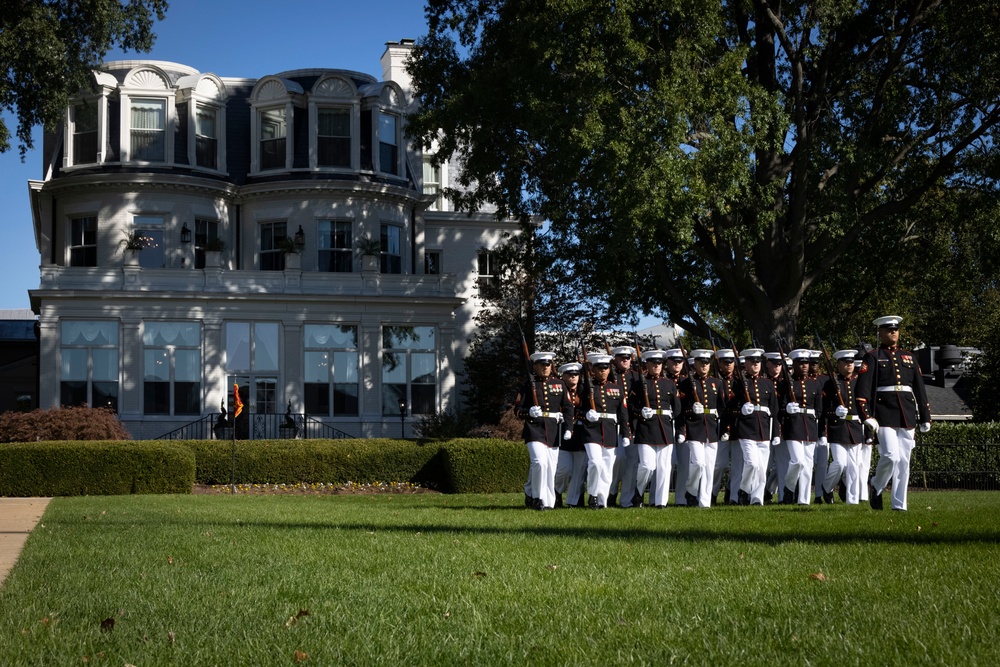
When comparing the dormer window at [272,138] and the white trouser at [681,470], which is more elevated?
the dormer window at [272,138]

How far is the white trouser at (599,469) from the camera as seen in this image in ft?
54.9

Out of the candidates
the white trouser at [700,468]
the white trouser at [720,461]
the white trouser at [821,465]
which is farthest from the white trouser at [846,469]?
the white trouser at [700,468]

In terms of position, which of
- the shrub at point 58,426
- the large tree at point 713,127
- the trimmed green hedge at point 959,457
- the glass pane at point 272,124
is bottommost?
the trimmed green hedge at point 959,457

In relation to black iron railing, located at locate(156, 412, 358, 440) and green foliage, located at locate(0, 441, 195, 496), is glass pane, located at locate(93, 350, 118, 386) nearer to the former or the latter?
black iron railing, located at locate(156, 412, 358, 440)

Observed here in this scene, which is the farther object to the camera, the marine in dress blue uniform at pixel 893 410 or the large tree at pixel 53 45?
the large tree at pixel 53 45

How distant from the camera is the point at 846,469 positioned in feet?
58.0

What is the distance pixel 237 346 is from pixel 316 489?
33.4 feet

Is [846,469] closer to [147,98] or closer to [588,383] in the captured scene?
[588,383]

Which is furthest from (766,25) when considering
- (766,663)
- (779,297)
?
(766,663)

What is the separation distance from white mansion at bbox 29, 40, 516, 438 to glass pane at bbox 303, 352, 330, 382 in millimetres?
34

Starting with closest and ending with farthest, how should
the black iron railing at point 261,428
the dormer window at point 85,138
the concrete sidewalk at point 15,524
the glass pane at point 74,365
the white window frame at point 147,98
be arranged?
the concrete sidewalk at point 15,524 → the black iron railing at point 261,428 → the glass pane at point 74,365 → the white window frame at point 147,98 → the dormer window at point 85,138

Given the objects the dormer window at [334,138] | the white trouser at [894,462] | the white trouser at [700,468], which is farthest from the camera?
the dormer window at [334,138]

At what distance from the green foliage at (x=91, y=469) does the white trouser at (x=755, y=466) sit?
1184 centimetres

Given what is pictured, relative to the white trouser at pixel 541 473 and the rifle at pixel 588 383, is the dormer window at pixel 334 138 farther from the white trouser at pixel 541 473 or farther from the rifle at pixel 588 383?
the white trouser at pixel 541 473
